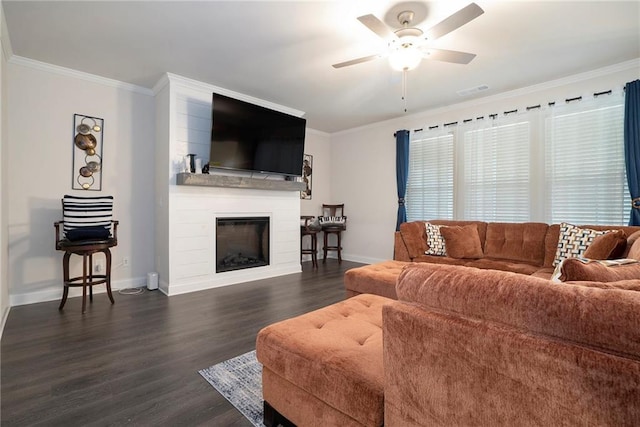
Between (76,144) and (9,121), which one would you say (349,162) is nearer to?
(76,144)

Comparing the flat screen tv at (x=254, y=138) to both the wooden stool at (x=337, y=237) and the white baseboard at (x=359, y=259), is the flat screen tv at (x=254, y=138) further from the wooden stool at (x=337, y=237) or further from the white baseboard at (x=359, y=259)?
the white baseboard at (x=359, y=259)

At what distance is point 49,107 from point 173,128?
1.26 m

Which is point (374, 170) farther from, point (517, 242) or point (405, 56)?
point (405, 56)

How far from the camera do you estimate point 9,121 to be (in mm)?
3189

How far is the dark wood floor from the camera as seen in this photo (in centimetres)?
159

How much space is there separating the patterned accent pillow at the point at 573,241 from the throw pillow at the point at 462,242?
703 millimetres

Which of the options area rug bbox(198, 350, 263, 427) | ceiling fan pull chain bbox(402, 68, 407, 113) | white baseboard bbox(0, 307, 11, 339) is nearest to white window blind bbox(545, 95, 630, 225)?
ceiling fan pull chain bbox(402, 68, 407, 113)

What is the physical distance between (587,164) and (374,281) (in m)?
2.95

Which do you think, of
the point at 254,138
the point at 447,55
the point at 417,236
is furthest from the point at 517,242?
the point at 254,138

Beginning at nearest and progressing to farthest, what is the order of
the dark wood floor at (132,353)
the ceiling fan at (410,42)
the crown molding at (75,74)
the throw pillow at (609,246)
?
1. the dark wood floor at (132,353)
2. the ceiling fan at (410,42)
3. the throw pillow at (609,246)
4. the crown molding at (75,74)

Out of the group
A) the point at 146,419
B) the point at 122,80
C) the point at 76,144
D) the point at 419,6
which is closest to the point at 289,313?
the point at 146,419

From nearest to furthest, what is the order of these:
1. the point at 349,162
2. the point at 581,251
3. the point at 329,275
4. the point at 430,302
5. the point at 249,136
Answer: the point at 430,302
the point at 581,251
the point at 249,136
the point at 329,275
the point at 349,162

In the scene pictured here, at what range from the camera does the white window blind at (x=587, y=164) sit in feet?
11.1

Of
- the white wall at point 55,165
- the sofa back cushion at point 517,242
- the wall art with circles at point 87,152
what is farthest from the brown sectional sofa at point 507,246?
the wall art with circles at point 87,152
